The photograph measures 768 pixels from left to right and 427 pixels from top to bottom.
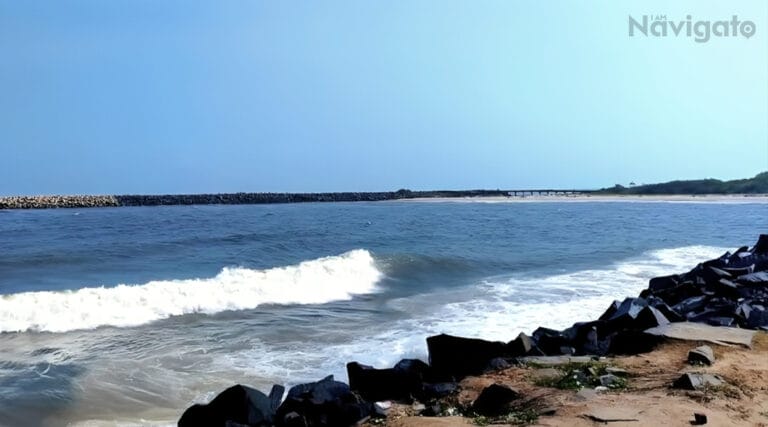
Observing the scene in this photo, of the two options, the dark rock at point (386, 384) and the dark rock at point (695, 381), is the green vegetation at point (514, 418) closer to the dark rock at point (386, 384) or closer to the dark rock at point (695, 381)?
the dark rock at point (386, 384)

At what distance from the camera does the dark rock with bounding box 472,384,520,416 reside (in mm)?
5195

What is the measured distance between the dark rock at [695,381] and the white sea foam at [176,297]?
9795mm

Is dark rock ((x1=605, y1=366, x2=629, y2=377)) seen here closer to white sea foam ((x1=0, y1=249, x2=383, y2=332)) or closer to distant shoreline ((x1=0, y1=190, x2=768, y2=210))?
white sea foam ((x1=0, y1=249, x2=383, y2=332))

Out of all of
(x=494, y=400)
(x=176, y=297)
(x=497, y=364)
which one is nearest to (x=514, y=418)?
(x=494, y=400)

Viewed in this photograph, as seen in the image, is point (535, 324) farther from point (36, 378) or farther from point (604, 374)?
point (36, 378)

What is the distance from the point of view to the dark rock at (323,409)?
16.8ft

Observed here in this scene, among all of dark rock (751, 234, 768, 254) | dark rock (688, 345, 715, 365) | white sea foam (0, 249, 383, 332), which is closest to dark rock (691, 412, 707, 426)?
dark rock (688, 345, 715, 365)

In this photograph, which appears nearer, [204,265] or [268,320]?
[268,320]

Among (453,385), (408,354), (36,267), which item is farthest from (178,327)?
(36,267)

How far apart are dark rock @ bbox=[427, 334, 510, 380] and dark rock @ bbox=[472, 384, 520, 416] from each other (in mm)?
1264

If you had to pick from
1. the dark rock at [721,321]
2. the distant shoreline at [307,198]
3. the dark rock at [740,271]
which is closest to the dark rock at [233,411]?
the dark rock at [721,321]

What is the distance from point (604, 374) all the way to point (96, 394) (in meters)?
5.45

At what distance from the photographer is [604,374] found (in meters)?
5.88

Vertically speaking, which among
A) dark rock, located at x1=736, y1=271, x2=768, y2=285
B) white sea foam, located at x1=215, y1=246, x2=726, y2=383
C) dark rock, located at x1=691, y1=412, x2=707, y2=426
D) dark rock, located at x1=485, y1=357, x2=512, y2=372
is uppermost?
dark rock, located at x1=736, y1=271, x2=768, y2=285
